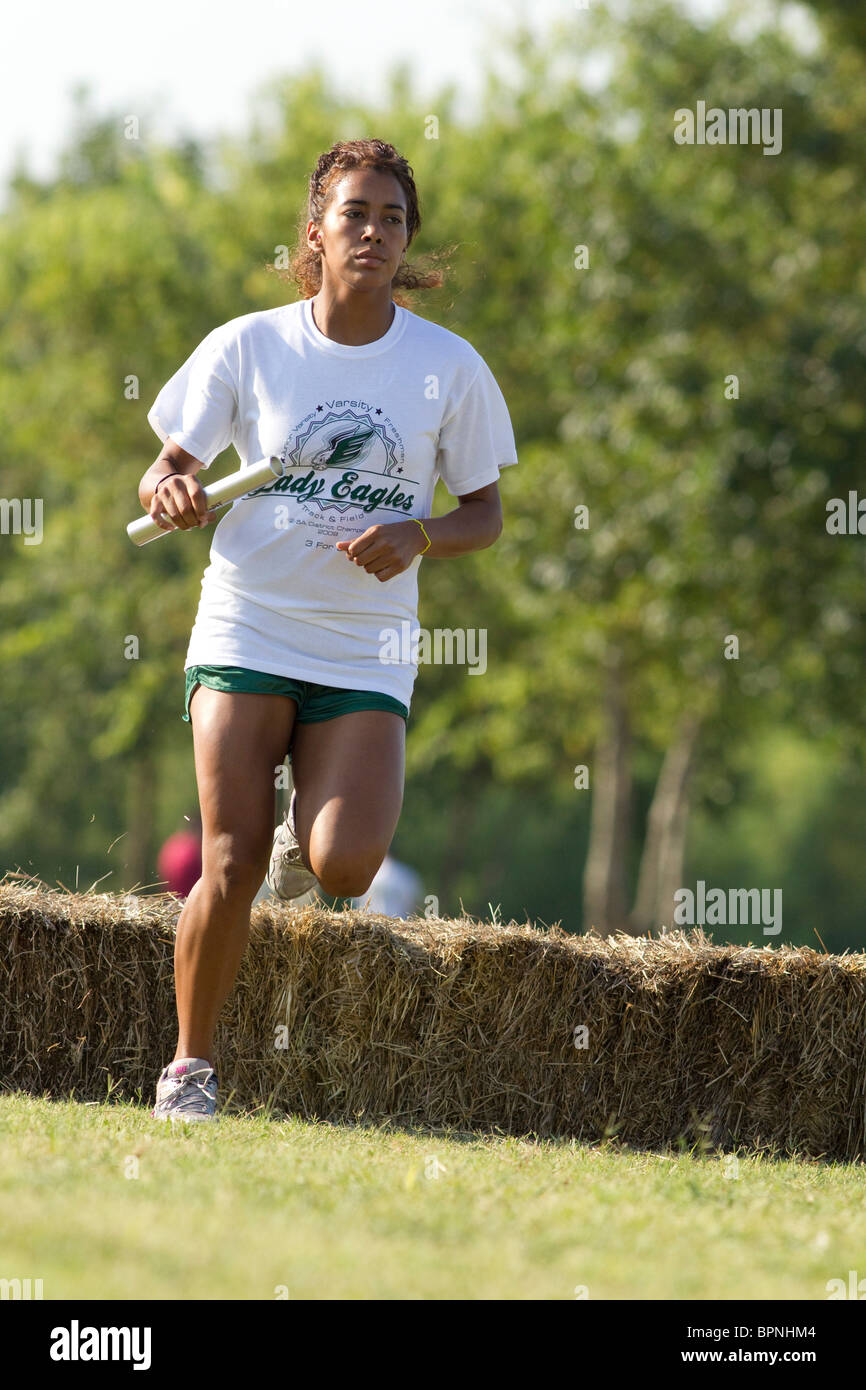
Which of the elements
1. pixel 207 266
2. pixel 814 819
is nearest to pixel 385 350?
pixel 207 266

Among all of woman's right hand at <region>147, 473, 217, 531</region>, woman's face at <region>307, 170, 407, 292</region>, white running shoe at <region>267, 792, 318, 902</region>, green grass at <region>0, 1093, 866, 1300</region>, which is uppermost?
woman's face at <region>307, 170, 407, 292</region>

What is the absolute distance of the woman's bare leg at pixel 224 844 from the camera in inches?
173

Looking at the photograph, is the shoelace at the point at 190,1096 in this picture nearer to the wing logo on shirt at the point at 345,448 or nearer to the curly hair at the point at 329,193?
the wing logo on shirt at the point at 345,448

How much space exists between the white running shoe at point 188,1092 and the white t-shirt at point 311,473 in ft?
3.67

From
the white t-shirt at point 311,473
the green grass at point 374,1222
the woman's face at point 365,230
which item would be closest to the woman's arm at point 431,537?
the white t-shirt at point 311,473

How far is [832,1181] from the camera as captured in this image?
458 centimetres

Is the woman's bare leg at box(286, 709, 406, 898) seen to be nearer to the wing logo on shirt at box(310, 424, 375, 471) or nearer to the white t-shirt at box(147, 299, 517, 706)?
the white t-shirt at box(147, 299, 517, 706)

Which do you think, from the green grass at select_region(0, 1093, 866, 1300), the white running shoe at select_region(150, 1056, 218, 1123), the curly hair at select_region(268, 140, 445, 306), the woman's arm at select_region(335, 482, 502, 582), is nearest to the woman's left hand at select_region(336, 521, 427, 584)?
the woman's arm at select_region(335, 482, 502, 582)

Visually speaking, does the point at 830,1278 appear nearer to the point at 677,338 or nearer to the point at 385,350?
the point at 385,350

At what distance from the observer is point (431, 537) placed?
14.8 feet

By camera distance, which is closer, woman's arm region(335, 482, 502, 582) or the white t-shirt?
woman's arm region(335, 482, 502, 582)

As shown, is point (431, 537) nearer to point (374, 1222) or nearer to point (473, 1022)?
point (473, 1022)

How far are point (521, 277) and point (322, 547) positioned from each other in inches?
752

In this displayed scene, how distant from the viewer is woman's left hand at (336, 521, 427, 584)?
14.2 ft
